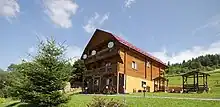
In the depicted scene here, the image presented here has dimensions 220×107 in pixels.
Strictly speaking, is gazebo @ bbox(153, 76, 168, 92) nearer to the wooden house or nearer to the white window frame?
the wooden house

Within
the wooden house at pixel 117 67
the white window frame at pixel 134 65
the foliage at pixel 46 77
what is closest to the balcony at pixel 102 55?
the wooden house at pixel 117 67

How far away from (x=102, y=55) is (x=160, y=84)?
1191cm

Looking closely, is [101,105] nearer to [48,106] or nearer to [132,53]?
[48,106]

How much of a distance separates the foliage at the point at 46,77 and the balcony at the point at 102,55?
50.9 ft

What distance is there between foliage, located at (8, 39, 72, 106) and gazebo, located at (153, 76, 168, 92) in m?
24.5

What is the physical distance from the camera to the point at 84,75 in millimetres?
42406

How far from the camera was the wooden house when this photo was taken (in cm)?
3625

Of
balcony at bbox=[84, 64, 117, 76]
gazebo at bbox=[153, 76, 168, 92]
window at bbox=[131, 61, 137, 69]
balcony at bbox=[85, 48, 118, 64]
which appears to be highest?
balcony at bbox=[85, 48, 118, 64]

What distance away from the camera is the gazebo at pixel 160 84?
4366 centimetres

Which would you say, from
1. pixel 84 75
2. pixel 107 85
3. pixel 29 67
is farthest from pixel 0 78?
pixel 29 67

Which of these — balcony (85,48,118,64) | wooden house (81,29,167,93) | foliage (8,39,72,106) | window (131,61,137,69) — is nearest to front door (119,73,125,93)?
wooden house (81,29,167,93)

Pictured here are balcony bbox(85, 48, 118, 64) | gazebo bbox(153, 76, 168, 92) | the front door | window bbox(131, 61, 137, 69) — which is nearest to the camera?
the front door

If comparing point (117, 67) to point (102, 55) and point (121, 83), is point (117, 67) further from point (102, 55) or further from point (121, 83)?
point (102, 55)

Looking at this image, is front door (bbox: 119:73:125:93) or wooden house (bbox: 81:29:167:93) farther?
wooden house (bbox: 81:29:167:93)
